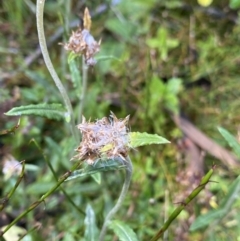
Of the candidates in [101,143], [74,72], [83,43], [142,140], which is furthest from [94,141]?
[74,72]

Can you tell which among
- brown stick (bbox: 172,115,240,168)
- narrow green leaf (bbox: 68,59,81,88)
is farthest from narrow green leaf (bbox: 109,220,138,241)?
brown stick (bbox: 172,115,240,168)

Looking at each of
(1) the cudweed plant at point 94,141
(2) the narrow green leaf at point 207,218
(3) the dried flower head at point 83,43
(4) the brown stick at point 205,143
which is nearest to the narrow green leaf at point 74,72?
(1) the cudweed plant at point 94,141

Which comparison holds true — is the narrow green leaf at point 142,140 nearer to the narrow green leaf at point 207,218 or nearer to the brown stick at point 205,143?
the narrow green leaf at point 207,218

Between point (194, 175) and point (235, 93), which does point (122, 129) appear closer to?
point (194, 175)

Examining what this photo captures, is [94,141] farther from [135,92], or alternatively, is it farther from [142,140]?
[135,92]

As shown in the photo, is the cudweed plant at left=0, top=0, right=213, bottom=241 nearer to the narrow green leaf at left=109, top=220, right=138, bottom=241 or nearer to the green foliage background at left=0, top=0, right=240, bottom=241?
the narrow green leaf at left=109, top=220, right=138, bottom=241

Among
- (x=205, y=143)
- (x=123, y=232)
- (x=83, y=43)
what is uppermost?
(x=83, y=43)
